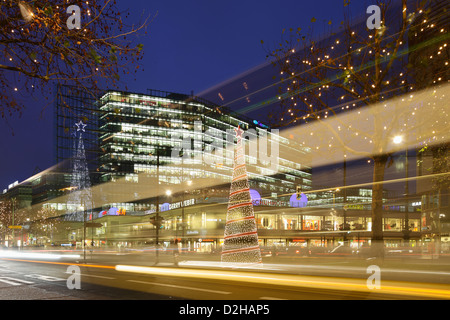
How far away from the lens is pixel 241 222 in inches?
792

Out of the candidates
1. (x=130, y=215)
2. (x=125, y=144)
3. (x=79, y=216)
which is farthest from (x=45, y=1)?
(x=125, y=144)

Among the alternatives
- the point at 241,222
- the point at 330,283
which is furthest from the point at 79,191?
the point at 330,283

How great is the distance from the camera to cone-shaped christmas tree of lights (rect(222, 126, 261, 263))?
20.1 meters

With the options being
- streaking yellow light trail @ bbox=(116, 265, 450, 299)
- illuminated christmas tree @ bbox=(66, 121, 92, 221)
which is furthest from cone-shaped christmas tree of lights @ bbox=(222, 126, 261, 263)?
illuminated christmas tree @ bbox=(66, 121, 92, 221)

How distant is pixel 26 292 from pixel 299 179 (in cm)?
14733

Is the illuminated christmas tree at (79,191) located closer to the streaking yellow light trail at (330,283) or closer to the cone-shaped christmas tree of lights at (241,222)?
the cone-shaped christmas tree of lights at (241,222)

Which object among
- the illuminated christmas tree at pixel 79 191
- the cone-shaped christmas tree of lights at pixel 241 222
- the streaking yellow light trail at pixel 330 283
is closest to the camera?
the streaking yellow light trail at pixel 330 283

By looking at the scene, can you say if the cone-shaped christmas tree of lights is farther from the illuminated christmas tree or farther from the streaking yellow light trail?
the illuminated christmas tree

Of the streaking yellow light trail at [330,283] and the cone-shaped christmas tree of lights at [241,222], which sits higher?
the cone-shaped christmas tree of lights at [241,222]

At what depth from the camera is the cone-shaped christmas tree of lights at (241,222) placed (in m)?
20.1

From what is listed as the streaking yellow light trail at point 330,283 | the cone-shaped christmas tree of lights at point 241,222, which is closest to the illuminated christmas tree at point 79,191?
the cone-shaped christmas tree of lights at point 241,222

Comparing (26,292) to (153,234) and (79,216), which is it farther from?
(79,216)

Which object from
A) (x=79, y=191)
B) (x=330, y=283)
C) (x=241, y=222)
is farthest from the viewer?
(x=79, y=191)

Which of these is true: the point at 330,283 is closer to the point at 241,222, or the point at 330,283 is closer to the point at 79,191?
the point at 241,222
